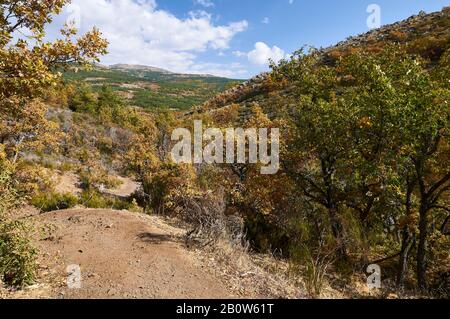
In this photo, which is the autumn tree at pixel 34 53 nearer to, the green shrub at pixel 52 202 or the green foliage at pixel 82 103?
the green shrub at pixel 52 202

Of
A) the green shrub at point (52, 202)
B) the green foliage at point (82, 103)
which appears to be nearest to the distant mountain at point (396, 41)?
the green foliage at point (82, 103)

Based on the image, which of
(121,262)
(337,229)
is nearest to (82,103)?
(337,229)

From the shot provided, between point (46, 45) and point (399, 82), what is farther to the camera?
point (399, 82)

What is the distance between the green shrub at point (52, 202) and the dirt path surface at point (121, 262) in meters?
5.47

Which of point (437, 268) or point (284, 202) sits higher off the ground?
point (284, 202)

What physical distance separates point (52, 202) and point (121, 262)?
31.1 ft

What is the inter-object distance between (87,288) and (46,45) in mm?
4413

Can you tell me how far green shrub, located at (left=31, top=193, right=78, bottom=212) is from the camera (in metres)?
15.2

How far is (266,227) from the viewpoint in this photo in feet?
39.4

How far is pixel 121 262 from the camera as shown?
7.59 meters
